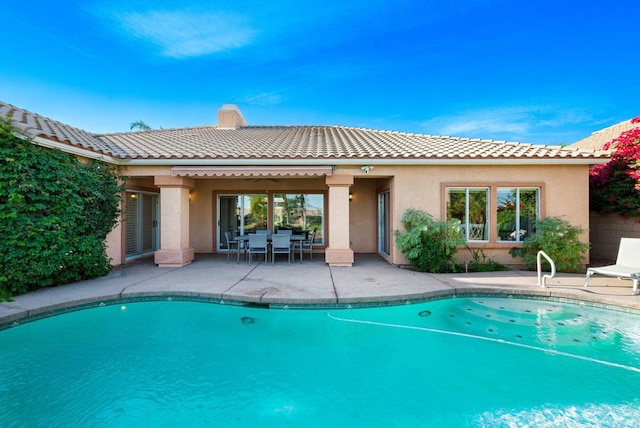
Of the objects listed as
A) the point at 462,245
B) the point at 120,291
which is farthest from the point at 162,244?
the point at 462,245

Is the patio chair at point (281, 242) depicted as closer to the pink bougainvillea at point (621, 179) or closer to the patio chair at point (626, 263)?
the patio chair at point (626, 263)

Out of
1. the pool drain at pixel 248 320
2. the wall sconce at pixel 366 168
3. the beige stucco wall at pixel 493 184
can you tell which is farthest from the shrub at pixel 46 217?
the wall sconce at pixel 366 168

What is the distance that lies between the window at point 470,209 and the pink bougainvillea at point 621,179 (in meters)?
6.49

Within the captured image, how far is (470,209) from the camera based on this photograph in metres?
15.2

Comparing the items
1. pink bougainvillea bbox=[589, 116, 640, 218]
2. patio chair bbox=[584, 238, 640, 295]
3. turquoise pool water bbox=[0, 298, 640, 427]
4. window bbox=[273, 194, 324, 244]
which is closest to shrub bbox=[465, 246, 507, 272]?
patio chair bbox=[584, 238, 640, 295]

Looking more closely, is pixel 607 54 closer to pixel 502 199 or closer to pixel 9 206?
pixel 502 199

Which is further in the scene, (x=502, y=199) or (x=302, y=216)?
(x=302, y=216)

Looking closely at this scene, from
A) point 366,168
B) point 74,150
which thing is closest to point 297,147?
point 366,168

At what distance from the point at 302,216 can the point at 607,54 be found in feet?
81.1

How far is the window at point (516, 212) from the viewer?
1492 centimetres

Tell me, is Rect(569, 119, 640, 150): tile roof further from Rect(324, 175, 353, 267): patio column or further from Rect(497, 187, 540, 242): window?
Rect(324, 175, 353, 267): patio column

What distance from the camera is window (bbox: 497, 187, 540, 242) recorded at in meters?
14.9

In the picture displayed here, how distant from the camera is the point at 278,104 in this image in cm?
2958

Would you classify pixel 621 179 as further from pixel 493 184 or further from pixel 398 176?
pixel 398 176
